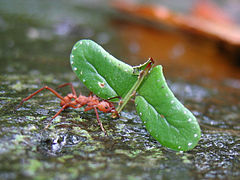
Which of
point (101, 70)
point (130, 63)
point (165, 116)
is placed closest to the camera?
point (165, 116)

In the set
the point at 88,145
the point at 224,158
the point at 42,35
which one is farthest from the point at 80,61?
the point at 42,35

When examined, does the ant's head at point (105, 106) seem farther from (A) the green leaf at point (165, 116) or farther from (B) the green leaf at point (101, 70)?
(A) the green leaf at point (165, 116)

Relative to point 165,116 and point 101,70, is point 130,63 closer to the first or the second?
point 101,70

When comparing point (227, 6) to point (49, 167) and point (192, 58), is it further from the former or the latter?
point (49, 167)

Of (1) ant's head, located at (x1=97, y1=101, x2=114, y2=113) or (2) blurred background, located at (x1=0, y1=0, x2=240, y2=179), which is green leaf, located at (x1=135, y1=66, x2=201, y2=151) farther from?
(1) ant's head, located at (x1=97, y1=101, x2=114, y2=113)

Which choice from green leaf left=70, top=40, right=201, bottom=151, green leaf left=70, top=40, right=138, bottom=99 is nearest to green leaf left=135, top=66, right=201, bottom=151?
green leaf left=70, top=40, right=201, bottom=151

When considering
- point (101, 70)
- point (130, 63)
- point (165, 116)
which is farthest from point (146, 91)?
point (130, 63)
